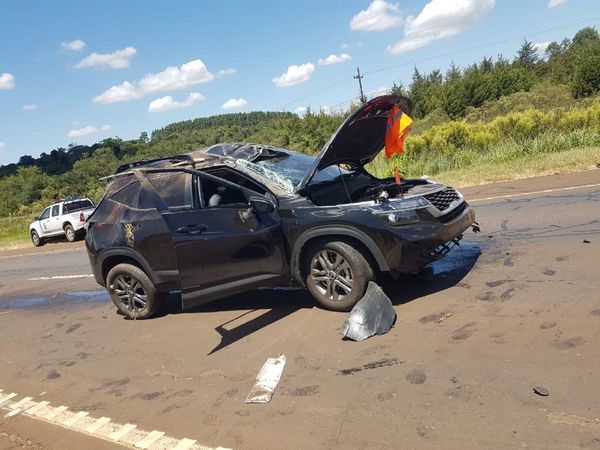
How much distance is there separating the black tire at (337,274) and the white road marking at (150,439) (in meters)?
2.30

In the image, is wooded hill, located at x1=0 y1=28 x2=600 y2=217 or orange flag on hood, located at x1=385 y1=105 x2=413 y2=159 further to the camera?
wooded hill, located at x1=0 y1=28 x2=600 y2=217

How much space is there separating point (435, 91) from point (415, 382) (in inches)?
2239

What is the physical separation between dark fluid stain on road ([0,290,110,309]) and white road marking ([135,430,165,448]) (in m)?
5.21

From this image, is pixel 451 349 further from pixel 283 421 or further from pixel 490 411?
pixel 283 421

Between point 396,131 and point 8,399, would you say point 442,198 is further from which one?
point 8,399

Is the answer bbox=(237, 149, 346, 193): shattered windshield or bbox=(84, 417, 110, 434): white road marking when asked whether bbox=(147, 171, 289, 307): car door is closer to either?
bbox=(237, 149, 346, 193): shattered windshield

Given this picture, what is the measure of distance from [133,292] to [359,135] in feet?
11.9

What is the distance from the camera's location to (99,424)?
4234mm

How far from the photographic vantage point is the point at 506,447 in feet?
9.64

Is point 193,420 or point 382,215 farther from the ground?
point 382,215

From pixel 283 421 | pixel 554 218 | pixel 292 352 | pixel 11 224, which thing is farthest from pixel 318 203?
pixel 11 224

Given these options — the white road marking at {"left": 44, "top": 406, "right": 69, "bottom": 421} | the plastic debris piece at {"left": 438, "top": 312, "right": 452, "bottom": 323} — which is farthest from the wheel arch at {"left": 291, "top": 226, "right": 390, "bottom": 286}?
the white road marking at {"left": 44, "top": 406, "right": 69, "bottom": 421}

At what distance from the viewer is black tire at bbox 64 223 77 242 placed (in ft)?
71.9

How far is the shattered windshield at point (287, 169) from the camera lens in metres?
5.94
